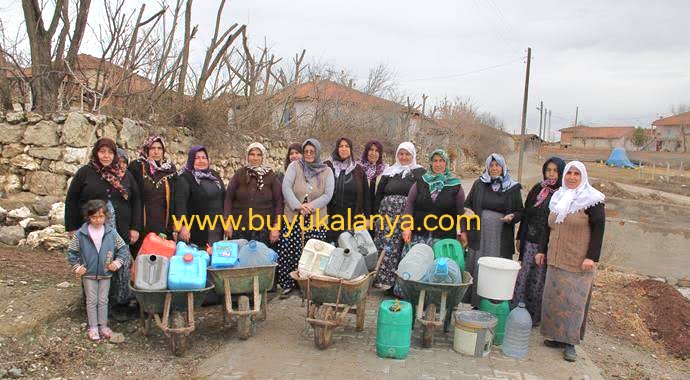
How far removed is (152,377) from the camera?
3.53 meters

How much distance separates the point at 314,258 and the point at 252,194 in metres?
1.22

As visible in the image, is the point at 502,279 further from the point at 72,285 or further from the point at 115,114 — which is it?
the point at 115,114

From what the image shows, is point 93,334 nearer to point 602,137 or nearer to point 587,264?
point 587,264

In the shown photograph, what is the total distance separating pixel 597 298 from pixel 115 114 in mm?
7833

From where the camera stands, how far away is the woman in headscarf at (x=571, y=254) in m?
4.09

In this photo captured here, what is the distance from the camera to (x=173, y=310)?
3.87 m

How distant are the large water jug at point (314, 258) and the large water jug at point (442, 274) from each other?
84 centimetres

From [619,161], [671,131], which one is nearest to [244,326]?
[619,161]

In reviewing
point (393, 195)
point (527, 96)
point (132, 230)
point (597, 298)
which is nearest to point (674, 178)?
point (527, 96)

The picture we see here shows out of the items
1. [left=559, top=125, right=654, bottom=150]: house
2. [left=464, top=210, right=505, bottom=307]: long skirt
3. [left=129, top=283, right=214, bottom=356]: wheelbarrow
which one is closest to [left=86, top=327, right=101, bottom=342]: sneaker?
[left=129, top=283, right=214, bottom=356]: wheelbarrow

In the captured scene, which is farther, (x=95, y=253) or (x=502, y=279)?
(x=502, y=279)

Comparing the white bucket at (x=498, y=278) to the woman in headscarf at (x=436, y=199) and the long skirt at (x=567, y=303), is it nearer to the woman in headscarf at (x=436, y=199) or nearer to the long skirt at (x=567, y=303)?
the long skirt at (x=567, y=303)

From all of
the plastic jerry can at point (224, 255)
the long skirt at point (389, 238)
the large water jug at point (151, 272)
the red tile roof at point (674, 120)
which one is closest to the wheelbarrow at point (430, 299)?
the long skirt at point (389, 238)

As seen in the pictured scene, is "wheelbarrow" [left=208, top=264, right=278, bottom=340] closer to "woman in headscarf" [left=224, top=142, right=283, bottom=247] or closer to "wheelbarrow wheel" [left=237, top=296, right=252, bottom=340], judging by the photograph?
"wheelbarrow wheel" [left=237, top=296, right=252, bottom=340]
